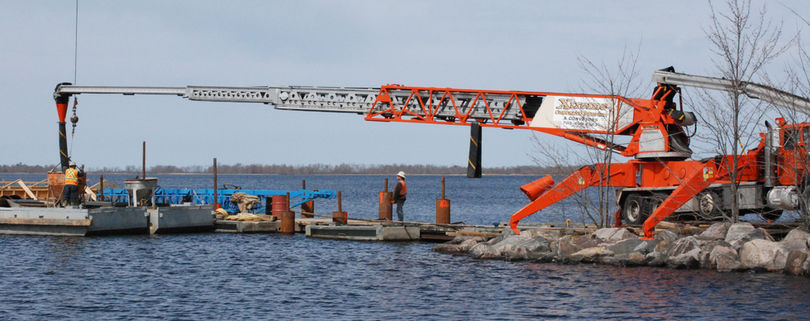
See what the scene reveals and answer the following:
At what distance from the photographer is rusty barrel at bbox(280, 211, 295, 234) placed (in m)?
36.4

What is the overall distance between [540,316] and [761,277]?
23.9ft

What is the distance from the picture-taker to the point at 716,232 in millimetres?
26297

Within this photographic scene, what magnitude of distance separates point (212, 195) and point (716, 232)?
25.4 metres

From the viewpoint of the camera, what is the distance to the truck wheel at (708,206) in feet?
93.1

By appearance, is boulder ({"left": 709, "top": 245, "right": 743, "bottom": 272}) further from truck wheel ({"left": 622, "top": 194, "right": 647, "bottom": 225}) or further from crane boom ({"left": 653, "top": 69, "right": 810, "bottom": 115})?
truck wheel ({"left": 622, "top": 194, "right": 647, "bottom": 225})

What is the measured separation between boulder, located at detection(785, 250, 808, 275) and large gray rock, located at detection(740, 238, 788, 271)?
371 millimetres

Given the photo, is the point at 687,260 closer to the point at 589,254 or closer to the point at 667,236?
the point at 667,236

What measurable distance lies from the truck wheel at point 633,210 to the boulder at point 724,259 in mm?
5015

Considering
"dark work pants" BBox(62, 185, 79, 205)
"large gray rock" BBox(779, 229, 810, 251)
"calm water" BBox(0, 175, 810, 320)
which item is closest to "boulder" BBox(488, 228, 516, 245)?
"calm water" BBox(0, 175, 810, 320)

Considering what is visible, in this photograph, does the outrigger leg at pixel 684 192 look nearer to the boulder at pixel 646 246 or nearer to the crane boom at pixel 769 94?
the boulder at pixel 646 246

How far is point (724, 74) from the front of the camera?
26266 millimetres

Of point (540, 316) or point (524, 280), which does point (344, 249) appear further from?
point (540, 316)

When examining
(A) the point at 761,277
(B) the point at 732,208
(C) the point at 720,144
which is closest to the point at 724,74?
(C) the point at 720,144

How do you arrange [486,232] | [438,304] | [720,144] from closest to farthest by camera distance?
[438,304] → [720,144] → [486,232]
